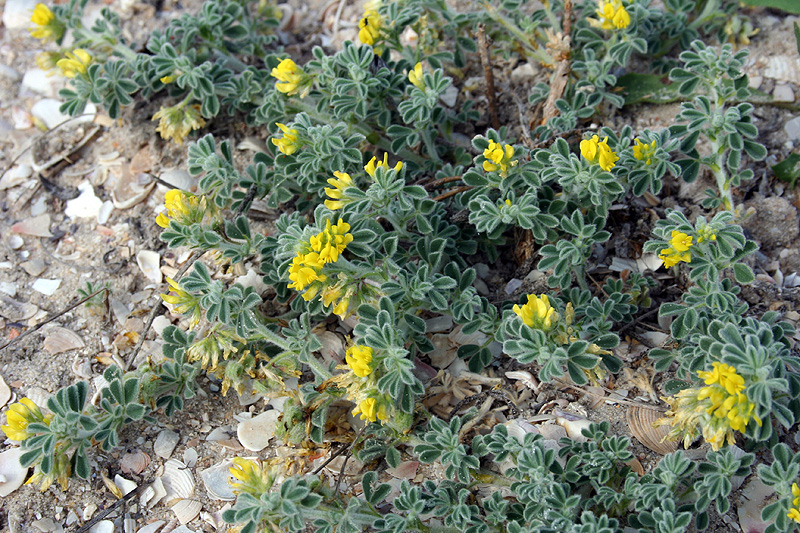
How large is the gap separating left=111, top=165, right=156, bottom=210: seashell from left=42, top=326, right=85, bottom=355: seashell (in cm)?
82

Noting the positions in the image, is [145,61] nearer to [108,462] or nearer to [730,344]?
[108,462]

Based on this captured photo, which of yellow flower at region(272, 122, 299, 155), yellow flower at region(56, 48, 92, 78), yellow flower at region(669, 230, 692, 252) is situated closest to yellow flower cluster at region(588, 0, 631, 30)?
yellow flower at region(669, 230, 692, 252)

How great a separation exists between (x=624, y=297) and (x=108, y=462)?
2445 mm

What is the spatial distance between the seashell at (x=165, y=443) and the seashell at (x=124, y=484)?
16 cm

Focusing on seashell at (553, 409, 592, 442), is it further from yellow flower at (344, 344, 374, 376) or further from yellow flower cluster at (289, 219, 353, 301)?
yellow flower cluster at (289, 219, 353, 301)

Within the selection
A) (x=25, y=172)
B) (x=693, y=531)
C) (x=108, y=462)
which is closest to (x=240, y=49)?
(x=25, y=172)

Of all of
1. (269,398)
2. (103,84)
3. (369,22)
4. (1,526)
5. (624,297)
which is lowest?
(1,526)

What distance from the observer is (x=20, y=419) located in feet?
8.74

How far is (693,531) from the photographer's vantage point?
8.69 feet

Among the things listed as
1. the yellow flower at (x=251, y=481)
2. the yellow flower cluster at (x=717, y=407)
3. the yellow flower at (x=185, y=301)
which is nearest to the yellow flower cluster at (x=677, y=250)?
the yellow flower cluster at (x=717, y=407)

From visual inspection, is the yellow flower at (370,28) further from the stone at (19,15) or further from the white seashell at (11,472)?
the stone at (19,15)

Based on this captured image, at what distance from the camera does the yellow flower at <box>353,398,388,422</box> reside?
100 inches

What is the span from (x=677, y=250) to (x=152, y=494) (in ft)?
8.09

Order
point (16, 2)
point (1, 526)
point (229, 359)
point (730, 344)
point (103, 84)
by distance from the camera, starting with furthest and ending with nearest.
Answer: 1. point (16, 2)
2. point (103, 84)
3. point (229, 359)
4. point (1, 526)
5. point (730, 344)
